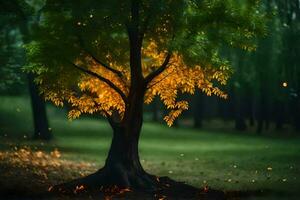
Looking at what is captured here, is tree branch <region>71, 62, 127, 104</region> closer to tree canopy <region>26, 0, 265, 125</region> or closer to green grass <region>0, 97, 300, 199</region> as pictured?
tree canopy <region>26, 0, 265, 125</region>

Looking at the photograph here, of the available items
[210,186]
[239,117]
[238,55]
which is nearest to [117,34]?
[210,186]

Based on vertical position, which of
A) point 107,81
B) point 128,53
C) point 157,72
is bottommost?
point 107,81

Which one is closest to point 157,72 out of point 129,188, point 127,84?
point 127,84

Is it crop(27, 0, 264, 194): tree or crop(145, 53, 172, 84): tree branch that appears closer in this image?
crop(27, 0, 264, 194): tree

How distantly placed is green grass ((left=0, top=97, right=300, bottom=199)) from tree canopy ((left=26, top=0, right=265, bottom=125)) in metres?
4.73

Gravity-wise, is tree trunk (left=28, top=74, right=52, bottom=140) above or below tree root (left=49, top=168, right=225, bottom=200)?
above

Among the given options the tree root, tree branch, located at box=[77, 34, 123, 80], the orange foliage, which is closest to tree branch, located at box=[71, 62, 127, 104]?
tree branch, located at box=[77, 34, 123, 80]

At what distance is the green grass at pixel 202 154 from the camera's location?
22625 mm

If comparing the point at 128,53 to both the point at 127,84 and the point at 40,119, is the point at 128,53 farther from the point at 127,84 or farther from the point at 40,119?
the point at 40,119

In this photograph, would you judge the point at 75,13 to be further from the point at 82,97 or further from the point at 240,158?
the point at 240,158

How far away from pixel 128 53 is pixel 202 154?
50.1ft

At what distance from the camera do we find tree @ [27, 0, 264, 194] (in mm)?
17859

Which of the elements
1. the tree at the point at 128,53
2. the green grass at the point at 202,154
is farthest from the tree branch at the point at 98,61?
the green grass at the point at 202,154

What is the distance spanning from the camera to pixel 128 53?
20328 millimetres
